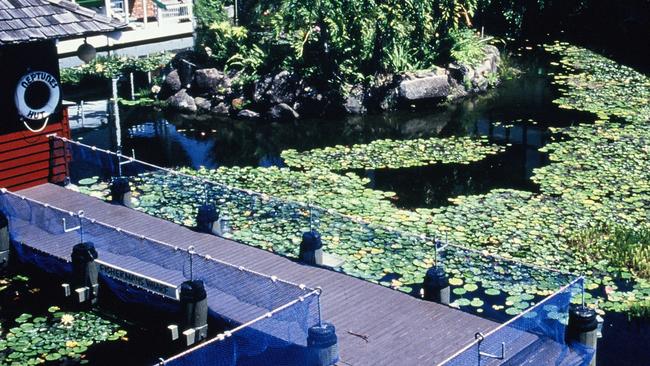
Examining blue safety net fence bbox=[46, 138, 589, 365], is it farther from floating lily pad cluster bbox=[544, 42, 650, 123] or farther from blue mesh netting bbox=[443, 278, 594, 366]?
floating lily pad cluster bbox=[544, 42, 650, 123]

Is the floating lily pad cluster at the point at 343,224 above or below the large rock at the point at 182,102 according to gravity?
below

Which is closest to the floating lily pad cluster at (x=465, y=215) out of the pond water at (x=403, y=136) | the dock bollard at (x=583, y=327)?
A: the pond water at (x=403, y=136)

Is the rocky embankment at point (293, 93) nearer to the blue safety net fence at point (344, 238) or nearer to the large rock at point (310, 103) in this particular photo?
the large rock at point (310, 103)

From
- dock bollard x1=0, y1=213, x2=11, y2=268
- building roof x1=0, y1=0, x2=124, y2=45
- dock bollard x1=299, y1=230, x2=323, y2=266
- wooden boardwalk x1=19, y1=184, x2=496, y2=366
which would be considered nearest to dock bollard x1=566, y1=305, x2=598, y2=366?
wooden boardwalk x1=19, y1=184, x2=496, y2=366

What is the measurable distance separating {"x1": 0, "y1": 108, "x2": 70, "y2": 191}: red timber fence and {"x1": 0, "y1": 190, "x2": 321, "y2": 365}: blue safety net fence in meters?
1.64

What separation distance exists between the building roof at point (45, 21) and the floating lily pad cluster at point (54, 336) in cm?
527

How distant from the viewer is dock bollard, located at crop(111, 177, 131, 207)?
1841 centimetres

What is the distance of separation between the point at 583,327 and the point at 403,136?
14.7m

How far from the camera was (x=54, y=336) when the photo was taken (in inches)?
583

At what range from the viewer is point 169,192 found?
20.8 m

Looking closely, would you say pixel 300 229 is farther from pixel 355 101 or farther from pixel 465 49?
pixel 465 49

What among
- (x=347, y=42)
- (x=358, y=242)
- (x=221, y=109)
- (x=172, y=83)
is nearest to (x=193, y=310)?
(x=358, y=242)

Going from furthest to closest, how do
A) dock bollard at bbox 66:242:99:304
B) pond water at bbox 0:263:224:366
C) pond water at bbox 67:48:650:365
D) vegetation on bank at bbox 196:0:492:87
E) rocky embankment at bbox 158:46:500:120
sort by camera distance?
vegetation on bank at bbox 196:0:492:87 < rocky embankment at bbox 158:46:500:120 < pond water at bbox 67:48:650:365 < dock bollard at bbox 66:242:99:304 < pond water at bbox 0:263:224:366

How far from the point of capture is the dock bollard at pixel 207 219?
1689cm
